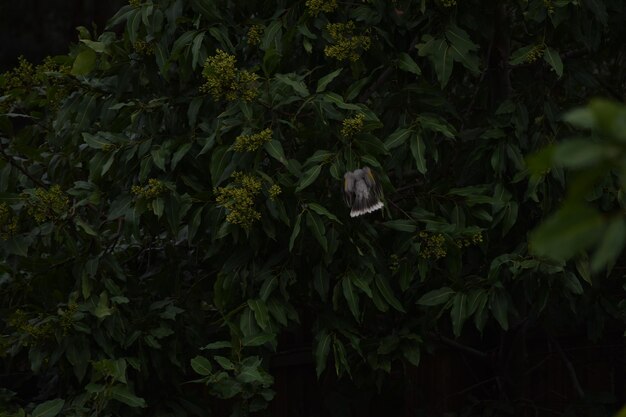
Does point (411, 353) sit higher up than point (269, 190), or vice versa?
point (269, 190)

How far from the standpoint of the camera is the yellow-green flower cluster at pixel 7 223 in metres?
3.92

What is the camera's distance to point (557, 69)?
12.4 ft

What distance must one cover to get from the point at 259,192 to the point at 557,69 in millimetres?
1129

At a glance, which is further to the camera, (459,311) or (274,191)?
(459,311)

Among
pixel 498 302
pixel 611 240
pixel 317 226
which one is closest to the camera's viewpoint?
pixel 611 240

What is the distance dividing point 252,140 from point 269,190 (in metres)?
0.18

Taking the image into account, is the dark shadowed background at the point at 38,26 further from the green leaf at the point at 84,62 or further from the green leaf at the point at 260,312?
the green leaf at the point at 260,312

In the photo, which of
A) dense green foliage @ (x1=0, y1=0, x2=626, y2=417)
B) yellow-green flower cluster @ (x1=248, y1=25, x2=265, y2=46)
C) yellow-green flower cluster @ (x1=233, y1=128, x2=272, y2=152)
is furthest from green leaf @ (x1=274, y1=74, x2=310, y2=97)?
yellow-green flower cluster @ (x1=248, y1=25, x2=265, y2=46)

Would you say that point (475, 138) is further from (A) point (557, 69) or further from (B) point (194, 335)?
(B) point (194, 335)

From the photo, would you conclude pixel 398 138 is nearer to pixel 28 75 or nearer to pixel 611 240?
pixel 28 75

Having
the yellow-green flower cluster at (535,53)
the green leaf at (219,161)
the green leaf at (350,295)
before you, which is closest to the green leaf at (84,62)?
the green leaf at (219,161)

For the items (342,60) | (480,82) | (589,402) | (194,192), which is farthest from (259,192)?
(589,402)

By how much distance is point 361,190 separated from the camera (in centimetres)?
357

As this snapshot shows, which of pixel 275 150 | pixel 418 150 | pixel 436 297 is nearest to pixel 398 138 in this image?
pixel 418 150
